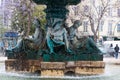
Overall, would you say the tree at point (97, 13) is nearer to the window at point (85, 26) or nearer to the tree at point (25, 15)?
the tree at point (25, 15)

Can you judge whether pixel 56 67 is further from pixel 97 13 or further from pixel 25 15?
pixel 97 13

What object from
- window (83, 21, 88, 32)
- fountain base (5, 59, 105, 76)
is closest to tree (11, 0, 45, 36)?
fountain base (5, 59, 105, 76)

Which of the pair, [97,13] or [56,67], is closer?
[56,67]

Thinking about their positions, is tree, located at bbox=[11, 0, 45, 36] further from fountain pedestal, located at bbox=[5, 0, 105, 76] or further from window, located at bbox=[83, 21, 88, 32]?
window, located at bbox=[83, 21, 88, 32]

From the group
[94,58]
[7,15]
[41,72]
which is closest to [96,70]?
[94,58]

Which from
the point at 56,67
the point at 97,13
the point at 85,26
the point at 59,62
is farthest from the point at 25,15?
the point at 85,26

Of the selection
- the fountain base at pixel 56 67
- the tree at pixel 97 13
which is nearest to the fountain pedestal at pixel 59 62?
the fountain base at pixel 56 67

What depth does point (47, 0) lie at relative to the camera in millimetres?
17781

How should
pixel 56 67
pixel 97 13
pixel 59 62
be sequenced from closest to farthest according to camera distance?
pixel 56 67 → pixel 59 62 → pixel 97 13

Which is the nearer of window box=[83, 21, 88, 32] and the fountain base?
the fountain base

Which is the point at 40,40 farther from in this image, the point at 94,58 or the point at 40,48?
the point at 94,58

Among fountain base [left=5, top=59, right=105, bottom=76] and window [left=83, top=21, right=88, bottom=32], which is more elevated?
fountain base [left=5, top=59, right=105, bottom=76]

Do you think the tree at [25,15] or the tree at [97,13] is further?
the tree at [97,13]

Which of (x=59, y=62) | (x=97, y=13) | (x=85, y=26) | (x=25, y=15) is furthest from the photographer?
(x=85, y=26)
